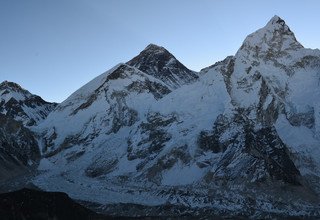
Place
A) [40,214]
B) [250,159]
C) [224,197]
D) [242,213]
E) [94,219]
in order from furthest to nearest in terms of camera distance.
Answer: [250,159]
[224,197]
[242,213]
[94,219]
[40,214]

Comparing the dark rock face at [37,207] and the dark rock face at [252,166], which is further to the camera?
the dark rock face at [252,166]

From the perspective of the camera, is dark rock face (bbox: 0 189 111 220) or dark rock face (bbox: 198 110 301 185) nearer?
dark rock face (bbox: 0 189 111 220)

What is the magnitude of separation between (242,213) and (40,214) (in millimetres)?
81981

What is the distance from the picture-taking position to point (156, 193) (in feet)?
597

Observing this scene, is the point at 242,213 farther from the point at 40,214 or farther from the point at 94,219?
the point at 40,214

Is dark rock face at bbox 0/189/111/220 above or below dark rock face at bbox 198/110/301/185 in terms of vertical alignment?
above

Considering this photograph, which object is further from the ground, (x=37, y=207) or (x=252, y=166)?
(x=37, y=207)

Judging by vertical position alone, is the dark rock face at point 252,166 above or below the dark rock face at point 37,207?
below

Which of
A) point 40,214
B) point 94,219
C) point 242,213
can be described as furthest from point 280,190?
point 40,214

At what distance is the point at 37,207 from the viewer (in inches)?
3615

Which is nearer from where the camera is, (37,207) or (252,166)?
(37,207)

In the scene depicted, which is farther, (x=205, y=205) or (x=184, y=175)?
(x=184, y=175)

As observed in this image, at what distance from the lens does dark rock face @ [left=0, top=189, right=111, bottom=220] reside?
291 ft

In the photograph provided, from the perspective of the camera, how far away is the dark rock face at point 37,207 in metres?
88.8
